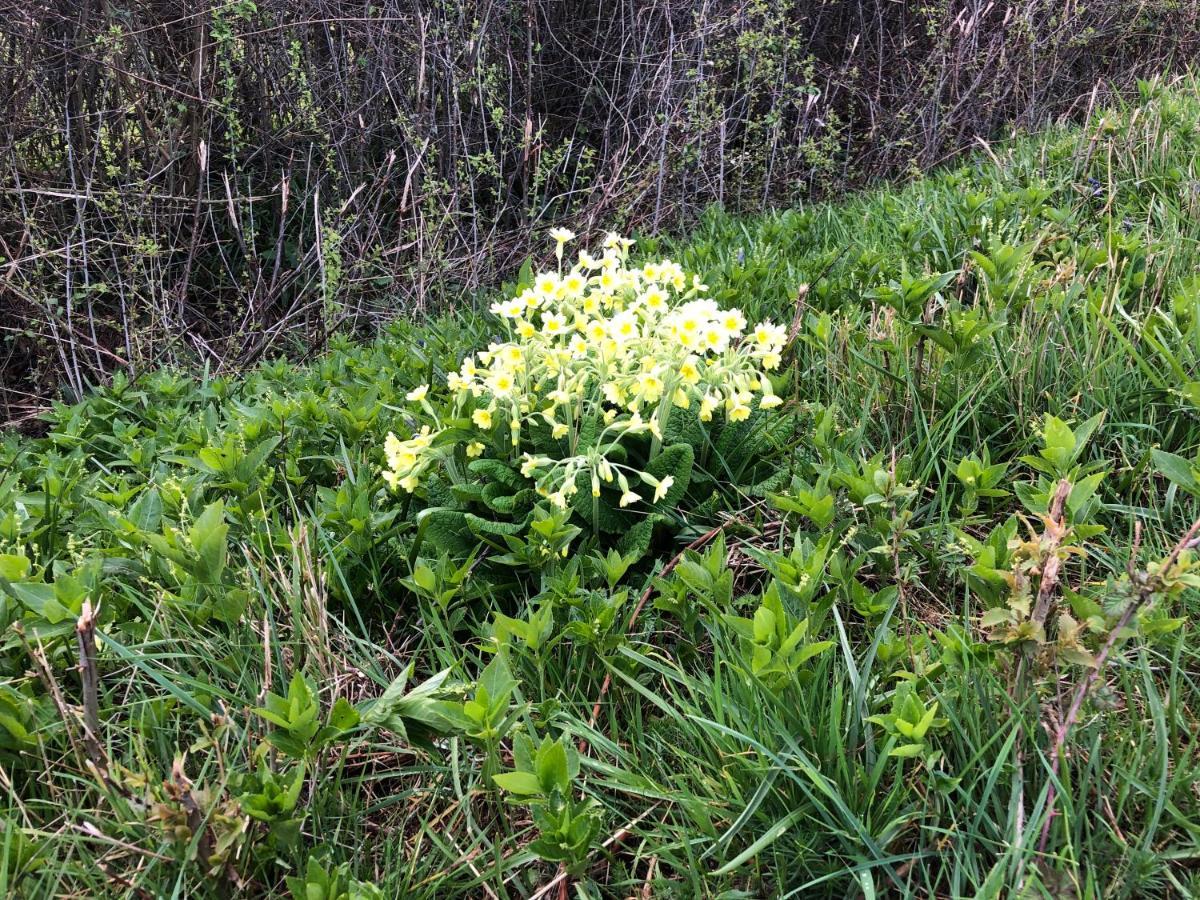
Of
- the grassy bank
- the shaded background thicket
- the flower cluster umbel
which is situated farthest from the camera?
the shaded background thicket

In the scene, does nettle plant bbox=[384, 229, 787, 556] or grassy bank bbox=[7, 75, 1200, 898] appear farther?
nettle plant bbox=[384, 229, 787, 556]

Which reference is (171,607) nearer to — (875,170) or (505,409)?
(505,409)

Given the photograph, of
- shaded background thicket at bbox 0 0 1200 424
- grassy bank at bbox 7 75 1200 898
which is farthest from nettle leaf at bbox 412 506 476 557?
shaded background thicket at bbox 0 0 1200 424

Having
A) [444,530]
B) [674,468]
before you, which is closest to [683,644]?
[674,468]

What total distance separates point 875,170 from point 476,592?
5615mm

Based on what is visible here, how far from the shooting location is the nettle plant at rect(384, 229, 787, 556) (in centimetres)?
197

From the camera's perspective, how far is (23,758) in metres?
1.52

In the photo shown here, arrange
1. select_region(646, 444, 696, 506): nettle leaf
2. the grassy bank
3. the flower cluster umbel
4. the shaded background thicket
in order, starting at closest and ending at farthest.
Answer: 1. the grassy bank
2. the flower cluster umbel
3. select_region(646, 444, 696, 506): nettle leaf
4. the shaded background thicket

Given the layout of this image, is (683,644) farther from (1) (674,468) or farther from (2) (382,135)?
(2) (382,135)

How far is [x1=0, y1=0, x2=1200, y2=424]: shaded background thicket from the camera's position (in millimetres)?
4508

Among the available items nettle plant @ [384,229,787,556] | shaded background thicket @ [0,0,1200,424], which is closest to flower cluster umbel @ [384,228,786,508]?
nettle plant @ [384,229,787,556]

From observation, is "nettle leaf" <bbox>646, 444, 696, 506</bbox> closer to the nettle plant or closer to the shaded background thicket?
the nettle plant

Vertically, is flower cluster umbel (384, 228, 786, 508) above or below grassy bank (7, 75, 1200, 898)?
above

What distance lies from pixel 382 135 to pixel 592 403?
4.01 metres
